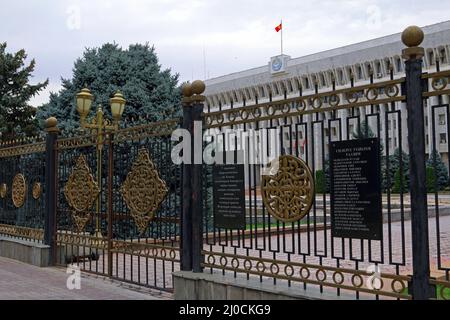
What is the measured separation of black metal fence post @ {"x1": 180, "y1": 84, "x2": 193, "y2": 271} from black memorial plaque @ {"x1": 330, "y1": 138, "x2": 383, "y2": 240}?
2132 millimetres

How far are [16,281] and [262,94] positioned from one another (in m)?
48.2

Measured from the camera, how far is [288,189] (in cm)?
528

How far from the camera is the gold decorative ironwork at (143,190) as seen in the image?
7.11m

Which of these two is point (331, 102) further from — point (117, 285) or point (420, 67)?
point (117, 285)

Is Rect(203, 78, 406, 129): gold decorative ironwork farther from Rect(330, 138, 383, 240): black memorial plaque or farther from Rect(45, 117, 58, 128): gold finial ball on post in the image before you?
Rect(45, 117, 58, 128): gold finial ball on post

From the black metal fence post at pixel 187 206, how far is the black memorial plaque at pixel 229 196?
402mm

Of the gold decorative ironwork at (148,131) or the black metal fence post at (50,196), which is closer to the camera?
the gold decorative ironwork at (148,131)

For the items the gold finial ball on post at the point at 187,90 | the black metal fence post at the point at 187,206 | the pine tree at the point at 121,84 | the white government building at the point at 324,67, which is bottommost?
the black metal fence post at the point at 187,206

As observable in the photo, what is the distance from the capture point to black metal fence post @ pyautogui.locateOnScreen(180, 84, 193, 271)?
6.38 m

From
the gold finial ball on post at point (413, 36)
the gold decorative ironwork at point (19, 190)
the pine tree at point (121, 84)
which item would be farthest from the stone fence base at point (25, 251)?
the gold finial ball on post at point (413, 36)

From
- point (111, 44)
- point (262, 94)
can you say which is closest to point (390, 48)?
point (262, 94)

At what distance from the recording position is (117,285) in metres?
7.71

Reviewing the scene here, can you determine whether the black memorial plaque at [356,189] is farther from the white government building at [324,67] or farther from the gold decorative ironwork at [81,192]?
the white government building at [324,67]

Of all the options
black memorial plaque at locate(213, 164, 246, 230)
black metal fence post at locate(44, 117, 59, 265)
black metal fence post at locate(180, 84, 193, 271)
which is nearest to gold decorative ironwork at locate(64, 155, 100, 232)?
black metal fence post at locate(44, 117, 59, 265)
